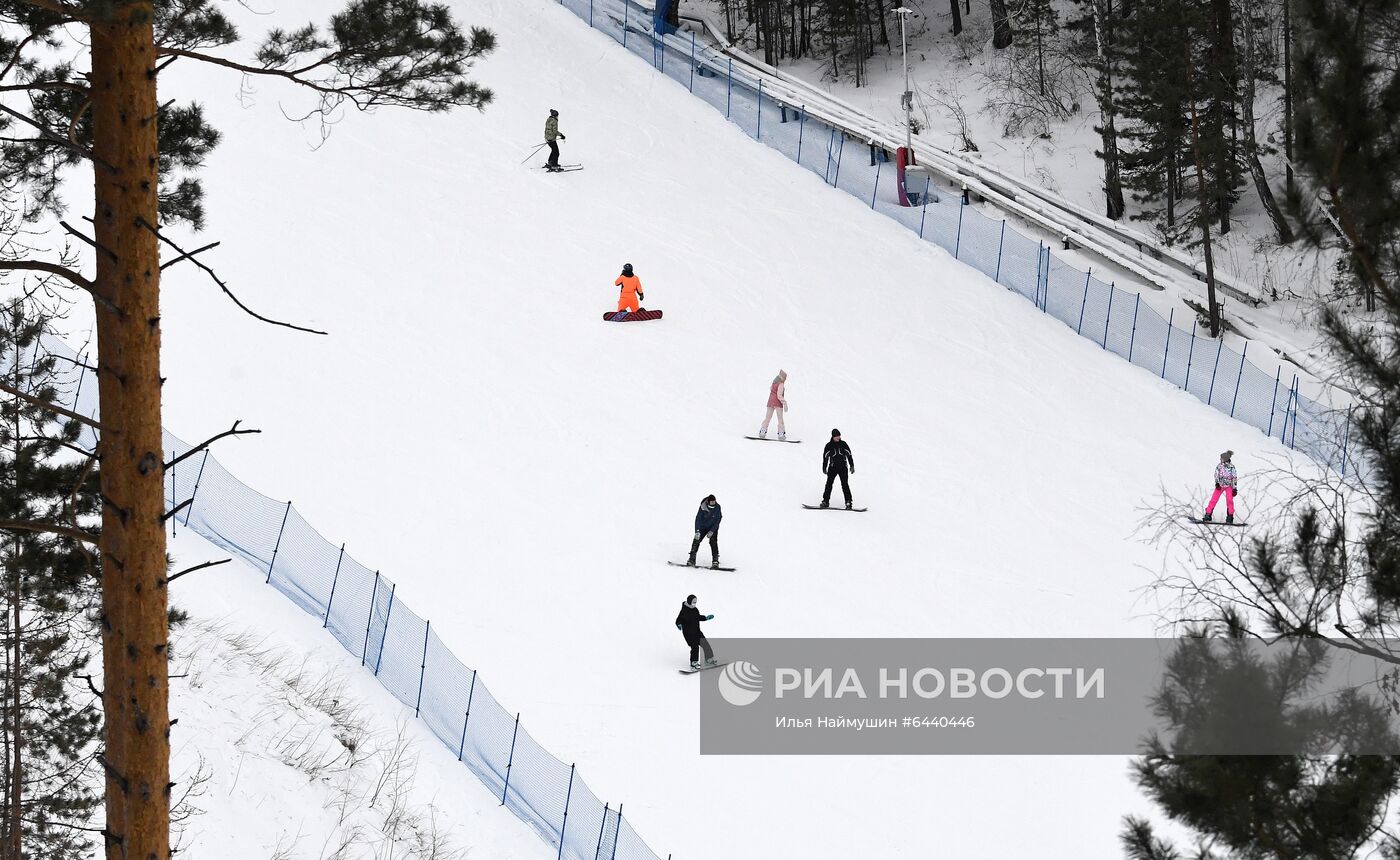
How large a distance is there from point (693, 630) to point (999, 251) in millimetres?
17571

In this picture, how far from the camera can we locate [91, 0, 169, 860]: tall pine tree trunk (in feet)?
22.5

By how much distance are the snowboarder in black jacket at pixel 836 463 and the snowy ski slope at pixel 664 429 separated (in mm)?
503

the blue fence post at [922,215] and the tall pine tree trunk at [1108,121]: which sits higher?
the tall pine tree trunk at [1108,121]

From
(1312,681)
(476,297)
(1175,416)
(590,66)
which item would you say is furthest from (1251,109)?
(1312,681)

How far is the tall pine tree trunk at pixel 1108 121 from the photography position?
32.8 m

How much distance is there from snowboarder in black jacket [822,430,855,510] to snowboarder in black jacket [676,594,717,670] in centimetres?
477

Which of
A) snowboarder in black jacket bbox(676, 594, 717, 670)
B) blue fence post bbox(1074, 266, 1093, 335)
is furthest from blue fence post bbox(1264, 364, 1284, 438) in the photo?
snowboarder in black jacket bbox(676, 594, 717, 670)

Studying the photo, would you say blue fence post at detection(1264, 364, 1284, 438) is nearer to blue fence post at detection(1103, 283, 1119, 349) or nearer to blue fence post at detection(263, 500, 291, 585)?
blue fence post at detection(1103, 283, 1119, 349)

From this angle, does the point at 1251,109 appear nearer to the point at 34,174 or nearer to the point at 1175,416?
the point at 1175,416

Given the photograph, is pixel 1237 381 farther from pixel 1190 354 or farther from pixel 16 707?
pixel 16 707

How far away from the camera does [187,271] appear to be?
26844 millimetres

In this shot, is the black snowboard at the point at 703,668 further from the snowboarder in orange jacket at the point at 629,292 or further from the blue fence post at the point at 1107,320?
the blue fence post at the point at 1107,320

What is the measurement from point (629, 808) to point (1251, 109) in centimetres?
2765

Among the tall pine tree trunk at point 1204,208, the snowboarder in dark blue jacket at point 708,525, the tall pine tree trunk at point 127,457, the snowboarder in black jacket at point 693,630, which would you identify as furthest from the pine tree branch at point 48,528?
the tall pine tree trunk at point 1204,208
